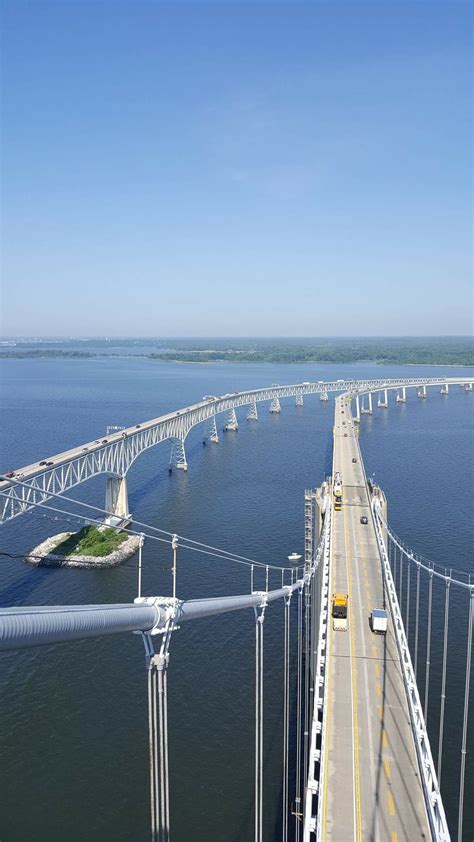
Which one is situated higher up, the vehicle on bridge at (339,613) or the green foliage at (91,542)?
the vehicle on bridge at (339,613)

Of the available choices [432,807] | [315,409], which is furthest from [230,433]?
[432,807]

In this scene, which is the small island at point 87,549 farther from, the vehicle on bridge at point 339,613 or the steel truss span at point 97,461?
the vehicle on bridge at point 339,613

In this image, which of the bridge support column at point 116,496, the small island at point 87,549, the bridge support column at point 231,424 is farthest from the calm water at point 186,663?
the bridge support column at point 231,424

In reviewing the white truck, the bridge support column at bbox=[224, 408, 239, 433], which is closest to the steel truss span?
the bridge support column at bbox=[224, 408, 239, 433]

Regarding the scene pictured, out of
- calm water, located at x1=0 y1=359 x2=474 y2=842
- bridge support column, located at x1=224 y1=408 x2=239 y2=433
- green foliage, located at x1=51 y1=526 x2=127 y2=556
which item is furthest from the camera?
bridge support column, located at x1=224 y1=408 x2=239 y2=433

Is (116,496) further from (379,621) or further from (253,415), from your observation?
(253,415)

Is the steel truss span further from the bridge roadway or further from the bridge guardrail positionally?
the bridge guardrail
